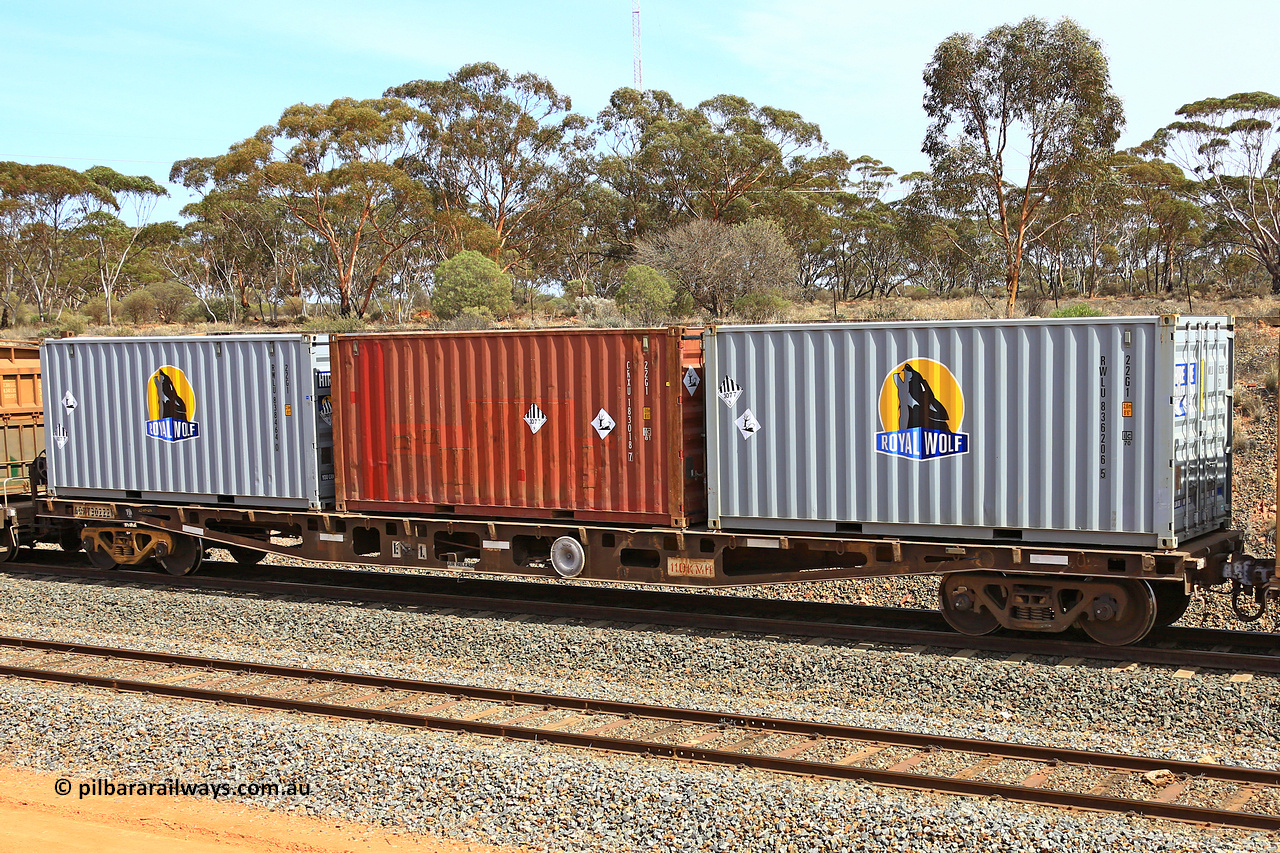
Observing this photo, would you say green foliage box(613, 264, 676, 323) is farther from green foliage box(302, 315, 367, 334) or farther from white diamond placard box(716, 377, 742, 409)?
white diamond placard box(716, 377, 742, 409)

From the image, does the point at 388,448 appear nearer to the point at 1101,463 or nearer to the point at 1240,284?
the point at 1101,463

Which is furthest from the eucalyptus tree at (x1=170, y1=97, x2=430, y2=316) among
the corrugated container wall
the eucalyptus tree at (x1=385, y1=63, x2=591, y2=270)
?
the corrugated container wall

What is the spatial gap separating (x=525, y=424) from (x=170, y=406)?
5472mm

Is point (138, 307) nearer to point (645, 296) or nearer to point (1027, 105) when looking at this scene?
point (645, 296)

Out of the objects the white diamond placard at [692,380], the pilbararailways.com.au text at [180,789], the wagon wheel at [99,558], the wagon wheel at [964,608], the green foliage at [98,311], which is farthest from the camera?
the green foliage at [98,311]

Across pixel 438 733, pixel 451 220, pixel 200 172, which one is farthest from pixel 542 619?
pixel 200 172

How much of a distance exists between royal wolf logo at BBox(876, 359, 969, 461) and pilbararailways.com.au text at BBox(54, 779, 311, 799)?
6.42 m

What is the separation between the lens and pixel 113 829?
715 cm

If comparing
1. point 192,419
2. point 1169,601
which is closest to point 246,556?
point 192,419

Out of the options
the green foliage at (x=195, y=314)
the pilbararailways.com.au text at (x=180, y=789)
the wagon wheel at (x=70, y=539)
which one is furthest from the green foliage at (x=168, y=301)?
the pilbararailways.com.au text at (x=180, y=789)

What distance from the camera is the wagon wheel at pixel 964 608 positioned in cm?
1111

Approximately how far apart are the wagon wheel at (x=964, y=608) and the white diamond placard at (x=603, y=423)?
3.94 metres

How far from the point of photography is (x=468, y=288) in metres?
45.4

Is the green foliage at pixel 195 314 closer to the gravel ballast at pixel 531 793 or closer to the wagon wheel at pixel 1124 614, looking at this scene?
the gravel ballast at pixel 531 793
